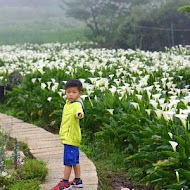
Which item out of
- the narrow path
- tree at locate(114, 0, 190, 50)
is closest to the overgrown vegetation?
the narrow path

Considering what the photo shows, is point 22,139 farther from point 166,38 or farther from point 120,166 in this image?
point 166,38

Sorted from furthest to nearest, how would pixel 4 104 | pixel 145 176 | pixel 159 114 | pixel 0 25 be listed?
pixel 0 25
pixel 4 104
pixel 159 114
pixel 145 176

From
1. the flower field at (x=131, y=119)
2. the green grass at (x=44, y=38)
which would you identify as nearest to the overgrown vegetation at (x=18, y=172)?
the flower field at (x=131, y=119)

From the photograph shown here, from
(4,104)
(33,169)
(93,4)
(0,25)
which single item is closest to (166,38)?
(93,4)

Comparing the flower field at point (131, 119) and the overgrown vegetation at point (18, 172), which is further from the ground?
the flower field at point (131, 119)

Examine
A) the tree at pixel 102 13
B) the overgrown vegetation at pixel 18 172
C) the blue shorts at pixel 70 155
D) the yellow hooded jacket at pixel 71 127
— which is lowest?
the overgrown vegetation at pixel 18 172

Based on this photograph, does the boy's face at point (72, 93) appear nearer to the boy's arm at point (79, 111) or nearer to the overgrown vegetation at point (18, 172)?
the boy's arm at point (79, 111)

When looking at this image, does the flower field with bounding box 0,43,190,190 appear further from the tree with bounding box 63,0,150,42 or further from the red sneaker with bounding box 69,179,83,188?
the tree with bounding box 63,0,150,42

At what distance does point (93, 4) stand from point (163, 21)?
7385 millimetres

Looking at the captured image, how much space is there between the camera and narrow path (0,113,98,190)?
4.79m

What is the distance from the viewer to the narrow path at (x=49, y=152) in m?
4.79

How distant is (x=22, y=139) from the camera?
653 cm

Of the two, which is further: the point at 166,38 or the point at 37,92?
the point at 166,38

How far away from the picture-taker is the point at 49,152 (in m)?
5.89
